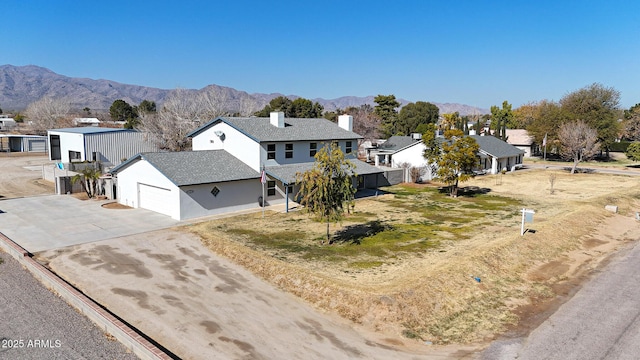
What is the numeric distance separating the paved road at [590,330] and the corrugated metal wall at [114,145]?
45.2 m

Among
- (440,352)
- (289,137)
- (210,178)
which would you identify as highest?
(289,137)

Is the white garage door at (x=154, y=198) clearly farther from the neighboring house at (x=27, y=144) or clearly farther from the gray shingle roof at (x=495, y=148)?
the neighboring house at (x=27, y=144)

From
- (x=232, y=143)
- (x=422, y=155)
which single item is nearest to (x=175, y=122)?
(x=232, y=143)

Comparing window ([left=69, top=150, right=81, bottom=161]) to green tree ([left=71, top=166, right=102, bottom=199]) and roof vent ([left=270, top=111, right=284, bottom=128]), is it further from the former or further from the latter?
roof vent ([left=270, top=111, right=284, bottom=128])

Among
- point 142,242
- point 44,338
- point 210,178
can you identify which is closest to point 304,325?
point 44,338

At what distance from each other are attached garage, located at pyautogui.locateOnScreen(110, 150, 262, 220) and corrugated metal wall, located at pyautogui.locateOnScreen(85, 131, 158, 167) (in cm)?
1688

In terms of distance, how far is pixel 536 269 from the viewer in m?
19.9

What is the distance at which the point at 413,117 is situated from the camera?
90.4 metres

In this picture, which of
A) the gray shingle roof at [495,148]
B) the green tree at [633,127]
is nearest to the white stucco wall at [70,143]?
the gray shingle roof at [495,148]

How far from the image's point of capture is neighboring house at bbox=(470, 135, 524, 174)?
51719mm

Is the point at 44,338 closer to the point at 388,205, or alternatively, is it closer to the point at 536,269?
the point at 536,269

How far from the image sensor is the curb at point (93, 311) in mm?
11188

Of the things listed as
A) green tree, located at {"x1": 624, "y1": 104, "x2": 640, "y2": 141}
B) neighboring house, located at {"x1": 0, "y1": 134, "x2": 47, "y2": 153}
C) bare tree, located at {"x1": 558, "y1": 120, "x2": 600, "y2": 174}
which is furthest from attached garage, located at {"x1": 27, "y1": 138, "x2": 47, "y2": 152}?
green tree, located at {"x1": 624, "y1": 104, "x2": 640, "y2": 141}

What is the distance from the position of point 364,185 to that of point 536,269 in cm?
2113
